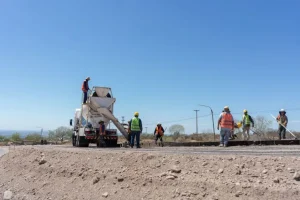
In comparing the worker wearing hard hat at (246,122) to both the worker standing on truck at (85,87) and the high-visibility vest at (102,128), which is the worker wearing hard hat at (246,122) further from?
the worker standing on truck at (85,87)

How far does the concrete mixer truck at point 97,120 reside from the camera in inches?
775

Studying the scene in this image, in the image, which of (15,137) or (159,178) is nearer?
Result: (159,178)

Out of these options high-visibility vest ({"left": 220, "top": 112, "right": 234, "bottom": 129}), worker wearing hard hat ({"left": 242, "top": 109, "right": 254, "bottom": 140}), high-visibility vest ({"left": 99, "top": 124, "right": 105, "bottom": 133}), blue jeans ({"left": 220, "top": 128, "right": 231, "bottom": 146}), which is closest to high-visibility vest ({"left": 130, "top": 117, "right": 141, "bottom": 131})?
high-visibility vest ({"left": 99, "top": 124, "right": 105, "bottom": 133})

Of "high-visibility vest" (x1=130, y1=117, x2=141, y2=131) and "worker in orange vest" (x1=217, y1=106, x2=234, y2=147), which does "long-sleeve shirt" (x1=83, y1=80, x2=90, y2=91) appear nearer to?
"high-visibility vest" (x1=130, y1=117, x2=141, y2=131)

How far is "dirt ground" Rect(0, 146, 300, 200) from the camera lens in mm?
5543

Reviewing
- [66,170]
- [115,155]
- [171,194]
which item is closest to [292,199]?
[171,194]

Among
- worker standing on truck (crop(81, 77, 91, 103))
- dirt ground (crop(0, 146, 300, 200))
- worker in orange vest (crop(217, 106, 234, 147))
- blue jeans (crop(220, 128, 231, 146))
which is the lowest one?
dirt ground (crop(0, 146, 300, 200))

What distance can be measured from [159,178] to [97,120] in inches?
546

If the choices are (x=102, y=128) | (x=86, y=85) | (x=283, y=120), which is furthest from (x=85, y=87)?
(x=283, y=120)

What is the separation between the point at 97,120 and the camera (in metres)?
20.5

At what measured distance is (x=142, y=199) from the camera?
22.3ft

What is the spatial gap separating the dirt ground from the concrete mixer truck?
7.32 m

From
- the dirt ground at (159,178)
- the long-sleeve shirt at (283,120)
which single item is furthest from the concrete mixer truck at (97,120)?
the long-sleeve shirt at (283,120)

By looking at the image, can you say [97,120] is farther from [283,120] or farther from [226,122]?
[283,120]
